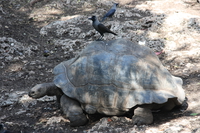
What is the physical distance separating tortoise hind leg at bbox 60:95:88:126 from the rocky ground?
91mm

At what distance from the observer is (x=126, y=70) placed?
138 inches

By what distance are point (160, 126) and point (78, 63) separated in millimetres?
1377

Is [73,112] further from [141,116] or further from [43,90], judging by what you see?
[141,116]

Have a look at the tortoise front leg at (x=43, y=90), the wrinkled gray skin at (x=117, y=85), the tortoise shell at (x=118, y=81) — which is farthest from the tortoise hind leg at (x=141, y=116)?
the tortoise front leg at (x=43, y=90)

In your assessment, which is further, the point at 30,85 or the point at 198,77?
the point at 30,85

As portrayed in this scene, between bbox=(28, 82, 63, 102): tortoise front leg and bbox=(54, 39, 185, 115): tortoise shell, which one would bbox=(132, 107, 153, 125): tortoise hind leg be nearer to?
bbox=(54, 39, 185, 115): tortoise shell

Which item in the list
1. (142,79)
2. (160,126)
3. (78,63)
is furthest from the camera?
(78,63)

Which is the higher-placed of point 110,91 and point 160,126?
point 110,91

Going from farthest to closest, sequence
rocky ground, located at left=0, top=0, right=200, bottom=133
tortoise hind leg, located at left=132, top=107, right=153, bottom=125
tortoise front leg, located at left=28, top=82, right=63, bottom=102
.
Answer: tortoise front leg, located at left=28, top=82, right=63, bottom=102
rocky ground, located at left=0, top=0, right=200, bottom=133
tortoise hind leg, located at left=132, top=107, right=153, bottom=125

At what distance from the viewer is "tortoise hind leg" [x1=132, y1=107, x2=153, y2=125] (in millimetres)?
3406

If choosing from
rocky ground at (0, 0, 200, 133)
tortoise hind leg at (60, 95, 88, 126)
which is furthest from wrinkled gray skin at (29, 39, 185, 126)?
rocky ground at (0, 0, 200, 133)

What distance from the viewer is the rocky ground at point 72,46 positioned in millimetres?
3602

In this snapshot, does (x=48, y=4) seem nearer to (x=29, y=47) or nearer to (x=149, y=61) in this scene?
(x=29, y=47)

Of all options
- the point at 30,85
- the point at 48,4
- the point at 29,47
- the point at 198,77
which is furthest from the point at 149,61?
the point at 48,4
